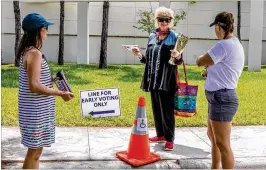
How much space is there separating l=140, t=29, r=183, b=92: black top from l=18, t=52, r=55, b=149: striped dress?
6.45 feet

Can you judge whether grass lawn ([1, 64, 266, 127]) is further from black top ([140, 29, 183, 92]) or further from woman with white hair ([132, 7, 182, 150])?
black top ([140, 29, 183, 92])

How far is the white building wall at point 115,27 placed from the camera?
22453 mm

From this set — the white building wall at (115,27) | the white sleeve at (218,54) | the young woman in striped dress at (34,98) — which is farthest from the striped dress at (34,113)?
the white building wall at (115,27)

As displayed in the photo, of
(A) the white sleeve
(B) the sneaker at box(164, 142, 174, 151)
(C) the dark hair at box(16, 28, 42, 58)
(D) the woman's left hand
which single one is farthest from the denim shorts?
(C) the dark hair at box(16, 28, 42, 58)

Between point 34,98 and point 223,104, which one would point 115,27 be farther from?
point 34,98

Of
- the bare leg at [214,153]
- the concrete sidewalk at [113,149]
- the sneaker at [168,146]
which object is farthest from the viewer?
the sneaker at [168,146]

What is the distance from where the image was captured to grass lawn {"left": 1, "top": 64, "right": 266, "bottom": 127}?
25.0 feet

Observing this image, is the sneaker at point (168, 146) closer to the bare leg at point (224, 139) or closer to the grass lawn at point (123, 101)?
the bare leg at point (224, 139)

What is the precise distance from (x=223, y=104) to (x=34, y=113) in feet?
5.83

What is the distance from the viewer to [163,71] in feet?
18.3

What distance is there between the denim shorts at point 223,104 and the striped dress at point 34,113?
5.15 feet

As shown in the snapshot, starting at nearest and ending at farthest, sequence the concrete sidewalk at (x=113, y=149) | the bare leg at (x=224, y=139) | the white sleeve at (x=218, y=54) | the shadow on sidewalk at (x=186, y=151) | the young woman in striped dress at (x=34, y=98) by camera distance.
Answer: the young woman in striped dress at (x=34, y=98), the white sleeve at (x=218, y=54), the bare leg at (x=224, y=139), the concrete sidewalk at (x=113, y=149), the shadow on sidewalk at (x=186, y=151)

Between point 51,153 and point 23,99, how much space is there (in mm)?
1781

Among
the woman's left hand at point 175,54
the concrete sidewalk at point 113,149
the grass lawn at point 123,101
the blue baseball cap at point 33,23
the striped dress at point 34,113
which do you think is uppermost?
the blue baseball cap at point 33,23
